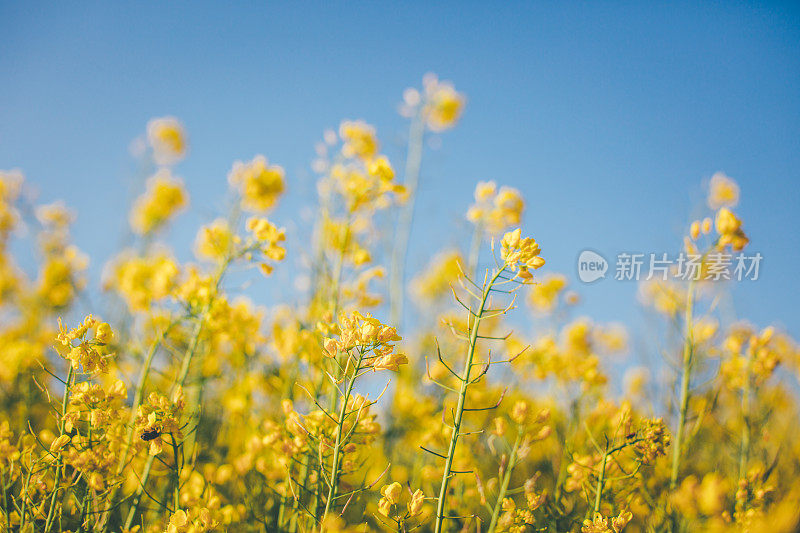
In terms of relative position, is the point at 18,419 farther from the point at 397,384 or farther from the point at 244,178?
the point at 397,384

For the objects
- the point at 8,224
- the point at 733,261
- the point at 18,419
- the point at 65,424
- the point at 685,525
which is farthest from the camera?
the point at 8,224

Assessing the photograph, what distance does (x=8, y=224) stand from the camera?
15.1ft

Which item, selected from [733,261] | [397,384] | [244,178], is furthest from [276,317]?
[733,261]

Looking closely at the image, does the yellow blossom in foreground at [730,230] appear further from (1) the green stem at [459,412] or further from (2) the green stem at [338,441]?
(2) the green stem at [338,441]

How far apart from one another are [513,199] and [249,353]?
169cm

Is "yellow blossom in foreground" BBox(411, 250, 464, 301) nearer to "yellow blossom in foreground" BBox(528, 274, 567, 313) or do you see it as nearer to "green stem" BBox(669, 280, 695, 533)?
"yellow blossom in foreground" BBox(528, 274, 567, 313)

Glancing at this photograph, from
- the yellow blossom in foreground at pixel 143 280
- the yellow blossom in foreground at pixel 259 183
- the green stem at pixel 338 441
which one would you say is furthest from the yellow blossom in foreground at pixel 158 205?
the green stem at pixel 338 441
